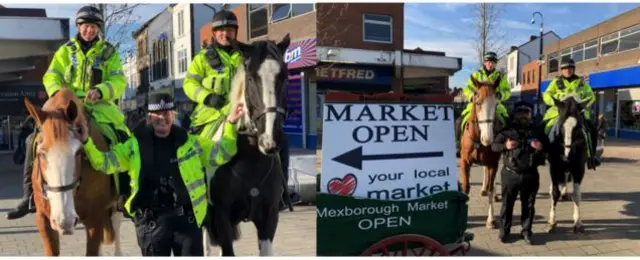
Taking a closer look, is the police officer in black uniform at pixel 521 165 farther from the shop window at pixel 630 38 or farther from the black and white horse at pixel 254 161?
the shop window at pixel 630 38

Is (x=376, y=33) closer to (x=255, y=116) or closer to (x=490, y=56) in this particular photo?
(x=255, y=116)

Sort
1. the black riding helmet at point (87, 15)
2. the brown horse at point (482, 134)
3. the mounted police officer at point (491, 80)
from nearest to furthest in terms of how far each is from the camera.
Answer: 1. the black riding helmet at point (87, 15)
2. the mounted police officer at point (491, 80)
3. the brown horse at point (482, 134)

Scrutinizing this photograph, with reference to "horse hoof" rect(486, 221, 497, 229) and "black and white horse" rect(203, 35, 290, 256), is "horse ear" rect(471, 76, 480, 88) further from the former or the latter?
"black and white horse" rect(203, 35, 290, 256)

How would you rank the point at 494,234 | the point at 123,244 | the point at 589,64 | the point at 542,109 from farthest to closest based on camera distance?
the point at 589,64, the point at 542,109, the point at 494,234, the point at 123,244

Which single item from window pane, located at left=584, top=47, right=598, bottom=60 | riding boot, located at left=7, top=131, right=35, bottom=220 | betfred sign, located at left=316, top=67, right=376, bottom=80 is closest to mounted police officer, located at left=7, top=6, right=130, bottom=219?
riding boot, located at left=7, top=131, right=35, bottom=220

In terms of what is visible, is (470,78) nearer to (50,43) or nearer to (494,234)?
(494,234)

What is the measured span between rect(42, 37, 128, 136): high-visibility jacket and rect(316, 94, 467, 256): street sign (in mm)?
1664

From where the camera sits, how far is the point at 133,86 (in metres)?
3.81

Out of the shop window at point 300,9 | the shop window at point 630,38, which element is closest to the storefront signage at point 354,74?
the shop window at point 300,9

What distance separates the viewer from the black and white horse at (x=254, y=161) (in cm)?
262

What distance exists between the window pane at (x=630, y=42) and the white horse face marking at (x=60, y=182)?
10100 mm

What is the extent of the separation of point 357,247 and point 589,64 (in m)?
5.39

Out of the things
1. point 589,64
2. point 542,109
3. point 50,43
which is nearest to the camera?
point 50,43

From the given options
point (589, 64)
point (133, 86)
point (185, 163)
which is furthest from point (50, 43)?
point (589, 64)
